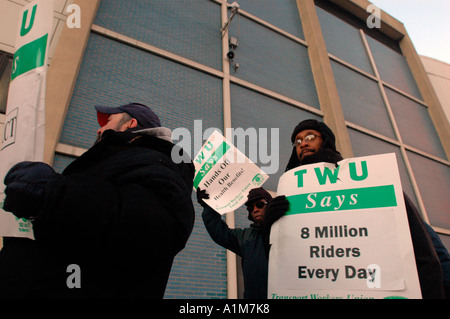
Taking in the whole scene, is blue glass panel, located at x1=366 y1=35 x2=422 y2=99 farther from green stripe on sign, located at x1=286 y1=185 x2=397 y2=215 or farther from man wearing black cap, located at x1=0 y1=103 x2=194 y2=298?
man wearing black cap, located at x1=0 y1=103 x2=194 y2=298

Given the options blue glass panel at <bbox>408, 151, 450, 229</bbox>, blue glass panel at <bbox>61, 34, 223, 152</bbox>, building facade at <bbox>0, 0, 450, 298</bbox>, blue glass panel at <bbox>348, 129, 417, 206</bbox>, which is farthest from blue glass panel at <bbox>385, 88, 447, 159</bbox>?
blue glass panel at <bbox>61, 34, 223, 152</bbox>

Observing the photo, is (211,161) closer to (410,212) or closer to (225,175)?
(225,175)

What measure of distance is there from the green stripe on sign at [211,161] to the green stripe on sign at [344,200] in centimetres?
72

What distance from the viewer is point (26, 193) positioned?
68cm

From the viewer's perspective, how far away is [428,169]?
6.80 m

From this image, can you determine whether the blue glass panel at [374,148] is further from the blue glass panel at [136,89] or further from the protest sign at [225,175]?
the protest sign at [225,175]

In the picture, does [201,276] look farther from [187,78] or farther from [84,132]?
[187,78]

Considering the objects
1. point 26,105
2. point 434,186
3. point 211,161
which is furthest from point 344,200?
point 434,186

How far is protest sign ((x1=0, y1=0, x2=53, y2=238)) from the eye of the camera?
2.69ft

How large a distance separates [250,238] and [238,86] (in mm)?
3315

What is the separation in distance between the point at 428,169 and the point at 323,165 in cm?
713

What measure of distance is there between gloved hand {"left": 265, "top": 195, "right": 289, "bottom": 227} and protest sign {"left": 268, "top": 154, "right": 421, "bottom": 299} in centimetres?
2

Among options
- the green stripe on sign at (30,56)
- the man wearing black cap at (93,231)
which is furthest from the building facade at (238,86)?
the man wearing black cap at (93,231)
